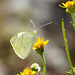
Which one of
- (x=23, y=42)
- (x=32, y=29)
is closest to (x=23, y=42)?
(x=23, y=42)

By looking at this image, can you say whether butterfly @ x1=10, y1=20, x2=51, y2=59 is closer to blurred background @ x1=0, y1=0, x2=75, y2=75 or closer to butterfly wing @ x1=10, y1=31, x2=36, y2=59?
butterfly wing @ x1=10, y1=31, x2=36, y2=59

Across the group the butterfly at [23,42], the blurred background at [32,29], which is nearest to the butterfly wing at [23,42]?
the butterfly at [23,42]

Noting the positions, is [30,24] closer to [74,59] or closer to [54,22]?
[54,22]

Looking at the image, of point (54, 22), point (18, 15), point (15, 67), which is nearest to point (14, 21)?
point (18, 15)

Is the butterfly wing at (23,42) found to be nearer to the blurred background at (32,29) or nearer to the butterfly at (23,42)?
the butterfly at (23,42)

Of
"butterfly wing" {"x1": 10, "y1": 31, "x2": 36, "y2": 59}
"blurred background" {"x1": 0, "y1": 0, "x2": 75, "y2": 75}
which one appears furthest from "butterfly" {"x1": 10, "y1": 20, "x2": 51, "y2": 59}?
"blurred background" {"x1": 0, "y1": 0, "x2": 75, "y2": 75}

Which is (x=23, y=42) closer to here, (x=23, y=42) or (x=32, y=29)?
(x=23, y=42)
